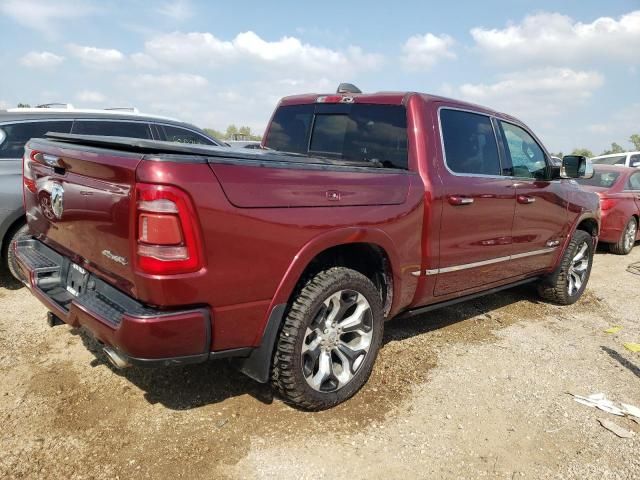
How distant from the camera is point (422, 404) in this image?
10.2ft

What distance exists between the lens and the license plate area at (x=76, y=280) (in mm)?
2615

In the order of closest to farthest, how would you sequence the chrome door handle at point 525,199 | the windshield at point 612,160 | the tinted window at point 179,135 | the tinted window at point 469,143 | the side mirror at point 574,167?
the tinted window at point 469,143, the chrome door handle at point 525,199, the side mirror at point 574,167, the tinted window at point 179,135, the windshield at point 612,160

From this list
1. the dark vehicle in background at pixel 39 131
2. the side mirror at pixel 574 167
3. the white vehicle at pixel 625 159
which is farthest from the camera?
the white vehicle at pixel 625 159

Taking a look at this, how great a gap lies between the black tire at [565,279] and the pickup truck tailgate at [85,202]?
431 cm

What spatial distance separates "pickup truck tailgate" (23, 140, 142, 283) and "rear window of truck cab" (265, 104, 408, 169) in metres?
1.72

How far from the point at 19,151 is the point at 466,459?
4623 mm

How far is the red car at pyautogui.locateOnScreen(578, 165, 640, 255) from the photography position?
8086 mm

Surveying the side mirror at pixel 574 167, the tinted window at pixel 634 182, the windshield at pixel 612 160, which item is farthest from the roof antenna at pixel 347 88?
the windshield at pixel 612 160

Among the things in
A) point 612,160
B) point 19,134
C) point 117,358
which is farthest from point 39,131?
point 612,160

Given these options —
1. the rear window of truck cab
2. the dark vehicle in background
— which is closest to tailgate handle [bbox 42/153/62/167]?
the dark vehicle in background

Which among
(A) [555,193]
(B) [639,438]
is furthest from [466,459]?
(A) [555,193]

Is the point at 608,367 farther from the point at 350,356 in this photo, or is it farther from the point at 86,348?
the point at 86,348

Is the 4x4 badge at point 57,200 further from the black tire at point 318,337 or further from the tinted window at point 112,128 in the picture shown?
the tinted window at point 112,128

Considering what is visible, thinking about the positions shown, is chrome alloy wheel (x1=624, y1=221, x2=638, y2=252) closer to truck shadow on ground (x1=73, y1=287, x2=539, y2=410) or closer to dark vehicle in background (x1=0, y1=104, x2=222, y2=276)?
truck shadow on ground (x1=73, y1=287, x2=539, y2=410)
